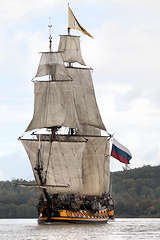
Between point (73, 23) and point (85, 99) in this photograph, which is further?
point (73, 23)

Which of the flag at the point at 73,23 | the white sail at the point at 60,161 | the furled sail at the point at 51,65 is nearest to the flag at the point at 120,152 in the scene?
the white sail at the point at 60,161

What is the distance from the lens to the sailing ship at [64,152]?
Answer: 416 feet

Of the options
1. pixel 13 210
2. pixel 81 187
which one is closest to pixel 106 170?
pixel 81 187

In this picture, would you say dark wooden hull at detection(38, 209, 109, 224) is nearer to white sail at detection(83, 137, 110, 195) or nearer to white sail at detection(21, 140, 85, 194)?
white sail at detection(21, 140, 85, 194)

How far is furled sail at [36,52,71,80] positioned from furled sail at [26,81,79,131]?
1.43m

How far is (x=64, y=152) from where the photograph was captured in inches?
5084

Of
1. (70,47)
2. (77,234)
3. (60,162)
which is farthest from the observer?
(70,47)

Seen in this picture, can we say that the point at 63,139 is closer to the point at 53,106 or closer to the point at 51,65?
the point at 53,106

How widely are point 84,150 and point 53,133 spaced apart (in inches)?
339

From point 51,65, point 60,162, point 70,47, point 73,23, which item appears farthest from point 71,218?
point 73,23

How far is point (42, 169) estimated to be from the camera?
415ft

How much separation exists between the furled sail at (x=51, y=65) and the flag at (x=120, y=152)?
14.4m

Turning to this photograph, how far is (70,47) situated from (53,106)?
2069 centimetres

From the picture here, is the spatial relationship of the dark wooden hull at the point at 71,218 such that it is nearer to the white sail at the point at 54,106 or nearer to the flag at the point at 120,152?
the flag at the point at 120,152
